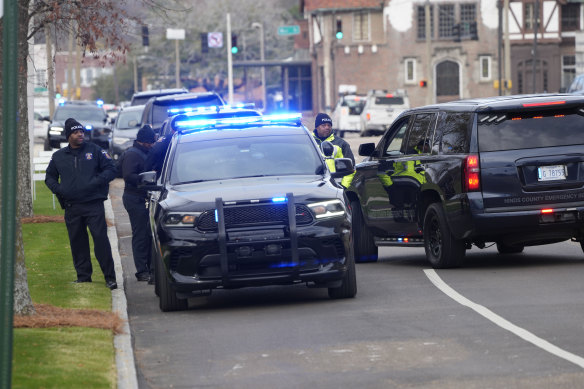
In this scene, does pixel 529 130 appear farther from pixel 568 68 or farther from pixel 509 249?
pixel 568 68

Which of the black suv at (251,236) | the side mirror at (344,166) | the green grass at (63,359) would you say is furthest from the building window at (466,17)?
the green grass at (63,359)

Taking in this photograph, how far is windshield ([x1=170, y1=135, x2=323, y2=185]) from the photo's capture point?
532 inches

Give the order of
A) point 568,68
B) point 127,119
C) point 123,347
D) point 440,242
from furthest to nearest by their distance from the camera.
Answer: point 568,68
point 127,119
point 440,242
point 123,347

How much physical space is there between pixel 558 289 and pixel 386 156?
13.2 ft

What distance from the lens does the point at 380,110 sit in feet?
193

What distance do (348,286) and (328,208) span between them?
0.90 m

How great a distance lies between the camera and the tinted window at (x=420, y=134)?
50.4 feet

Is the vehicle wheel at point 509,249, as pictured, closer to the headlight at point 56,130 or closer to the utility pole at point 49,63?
the utility pole at point 49,63

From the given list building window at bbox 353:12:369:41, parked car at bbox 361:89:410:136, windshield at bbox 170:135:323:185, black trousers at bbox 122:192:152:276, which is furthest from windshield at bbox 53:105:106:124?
building window at bbox 353:12:369:41

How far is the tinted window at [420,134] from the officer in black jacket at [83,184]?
3579mm

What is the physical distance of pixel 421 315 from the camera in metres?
11.6

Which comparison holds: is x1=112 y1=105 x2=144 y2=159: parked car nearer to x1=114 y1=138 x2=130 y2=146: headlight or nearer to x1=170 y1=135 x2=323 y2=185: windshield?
x1=114 y1=138 x2=130 y2=146: headlight

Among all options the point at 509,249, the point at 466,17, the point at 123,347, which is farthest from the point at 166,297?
the point at 466,17

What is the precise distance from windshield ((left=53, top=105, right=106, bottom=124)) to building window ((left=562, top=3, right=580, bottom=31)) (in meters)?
47.9
